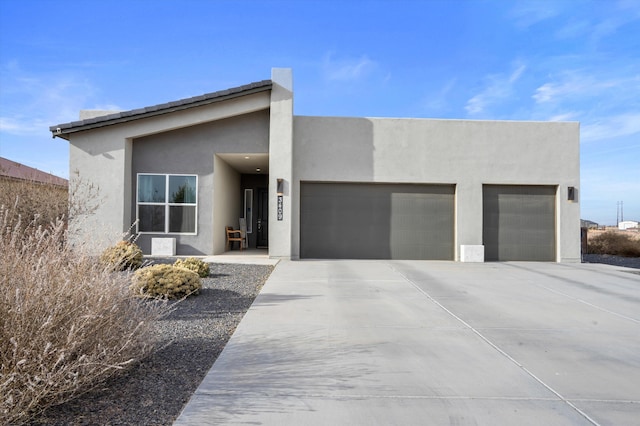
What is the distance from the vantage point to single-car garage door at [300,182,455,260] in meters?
14.6

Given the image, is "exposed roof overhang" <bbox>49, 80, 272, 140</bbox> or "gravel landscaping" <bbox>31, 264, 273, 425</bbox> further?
"exposed roof overhang" <bbox>49, 80, 272, 140</bbox>

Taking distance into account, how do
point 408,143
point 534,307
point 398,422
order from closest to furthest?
point 398,422 < point 534,307 < point 408,143

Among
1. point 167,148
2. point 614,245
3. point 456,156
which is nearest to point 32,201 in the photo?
point 167,148

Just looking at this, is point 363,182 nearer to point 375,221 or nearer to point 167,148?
point 375,221

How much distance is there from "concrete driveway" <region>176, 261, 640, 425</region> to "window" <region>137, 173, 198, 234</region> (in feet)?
21.6

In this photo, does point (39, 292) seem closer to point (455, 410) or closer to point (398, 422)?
point (398, 422)

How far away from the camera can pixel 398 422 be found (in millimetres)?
3096

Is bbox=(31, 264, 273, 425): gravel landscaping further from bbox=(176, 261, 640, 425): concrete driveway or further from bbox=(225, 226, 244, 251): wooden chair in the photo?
bbox=(225, 226, 244, 251): wooden chair

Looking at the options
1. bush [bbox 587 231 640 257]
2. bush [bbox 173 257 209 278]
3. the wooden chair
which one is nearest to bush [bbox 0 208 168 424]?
bush [bbox 173 257 209 278]

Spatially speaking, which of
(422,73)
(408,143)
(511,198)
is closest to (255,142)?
Answer: (408,143)

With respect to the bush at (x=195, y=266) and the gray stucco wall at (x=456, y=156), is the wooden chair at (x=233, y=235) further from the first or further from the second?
the bush at (x=195, y=266)

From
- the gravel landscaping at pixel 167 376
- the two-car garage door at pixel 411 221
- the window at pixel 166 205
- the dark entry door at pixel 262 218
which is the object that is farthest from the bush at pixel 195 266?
the dark entry door at pixel 262 218

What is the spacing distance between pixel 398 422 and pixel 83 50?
46.9 ft

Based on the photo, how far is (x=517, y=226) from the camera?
1485 cm
